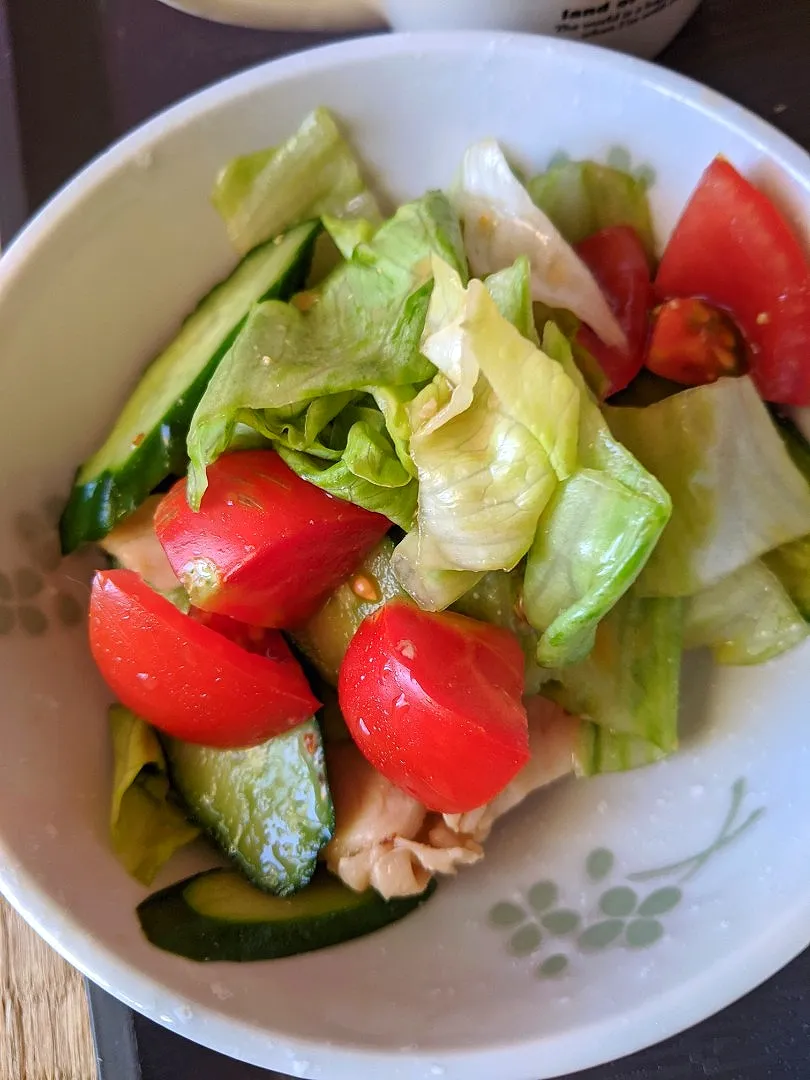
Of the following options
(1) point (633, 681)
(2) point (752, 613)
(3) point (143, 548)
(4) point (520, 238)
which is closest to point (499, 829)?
(1) point (633, 681)

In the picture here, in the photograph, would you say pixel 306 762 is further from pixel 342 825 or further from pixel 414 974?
pixel 414 974

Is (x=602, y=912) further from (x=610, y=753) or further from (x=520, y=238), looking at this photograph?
(x=520, y=238)

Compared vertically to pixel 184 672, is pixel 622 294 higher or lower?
higher

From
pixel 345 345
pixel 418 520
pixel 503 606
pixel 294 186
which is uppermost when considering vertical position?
pixel 294 186

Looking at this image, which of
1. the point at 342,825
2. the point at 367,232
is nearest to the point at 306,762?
the point at 342,825

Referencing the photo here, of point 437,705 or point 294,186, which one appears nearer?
point 437,705

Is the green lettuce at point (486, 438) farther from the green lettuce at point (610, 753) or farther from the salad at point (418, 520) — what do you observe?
the green lettuce at point (610, 753)
